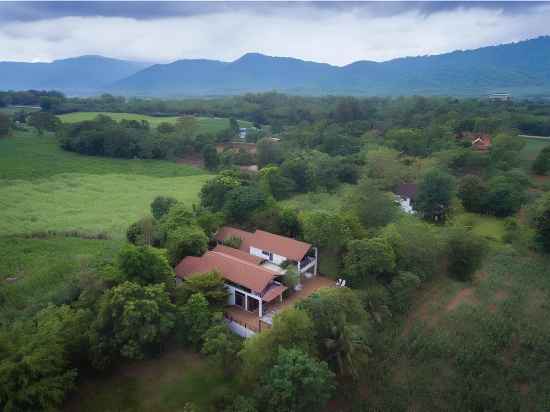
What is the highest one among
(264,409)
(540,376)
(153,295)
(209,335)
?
(153,295)

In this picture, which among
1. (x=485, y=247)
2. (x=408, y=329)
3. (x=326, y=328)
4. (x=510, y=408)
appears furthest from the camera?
(x=485, y=247)

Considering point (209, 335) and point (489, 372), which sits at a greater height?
point (209, 335)

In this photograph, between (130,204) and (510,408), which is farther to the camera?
(130,204)

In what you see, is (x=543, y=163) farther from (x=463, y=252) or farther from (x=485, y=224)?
(x=463, y=252)

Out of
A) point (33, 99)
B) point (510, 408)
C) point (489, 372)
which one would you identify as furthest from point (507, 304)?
point (33, 99)

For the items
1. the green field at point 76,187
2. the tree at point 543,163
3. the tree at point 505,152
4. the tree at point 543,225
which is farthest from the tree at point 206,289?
the tree at point 543,163

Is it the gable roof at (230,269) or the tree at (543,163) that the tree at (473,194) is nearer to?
the tree at (543,163)

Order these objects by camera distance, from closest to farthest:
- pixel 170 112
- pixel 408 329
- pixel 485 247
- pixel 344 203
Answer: pixel 408 329, pixel 485 247, pixel 344 203, pixel 170 112

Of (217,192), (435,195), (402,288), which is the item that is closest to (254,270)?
(402,288)

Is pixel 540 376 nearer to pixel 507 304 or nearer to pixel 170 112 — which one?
pixel 507 304
